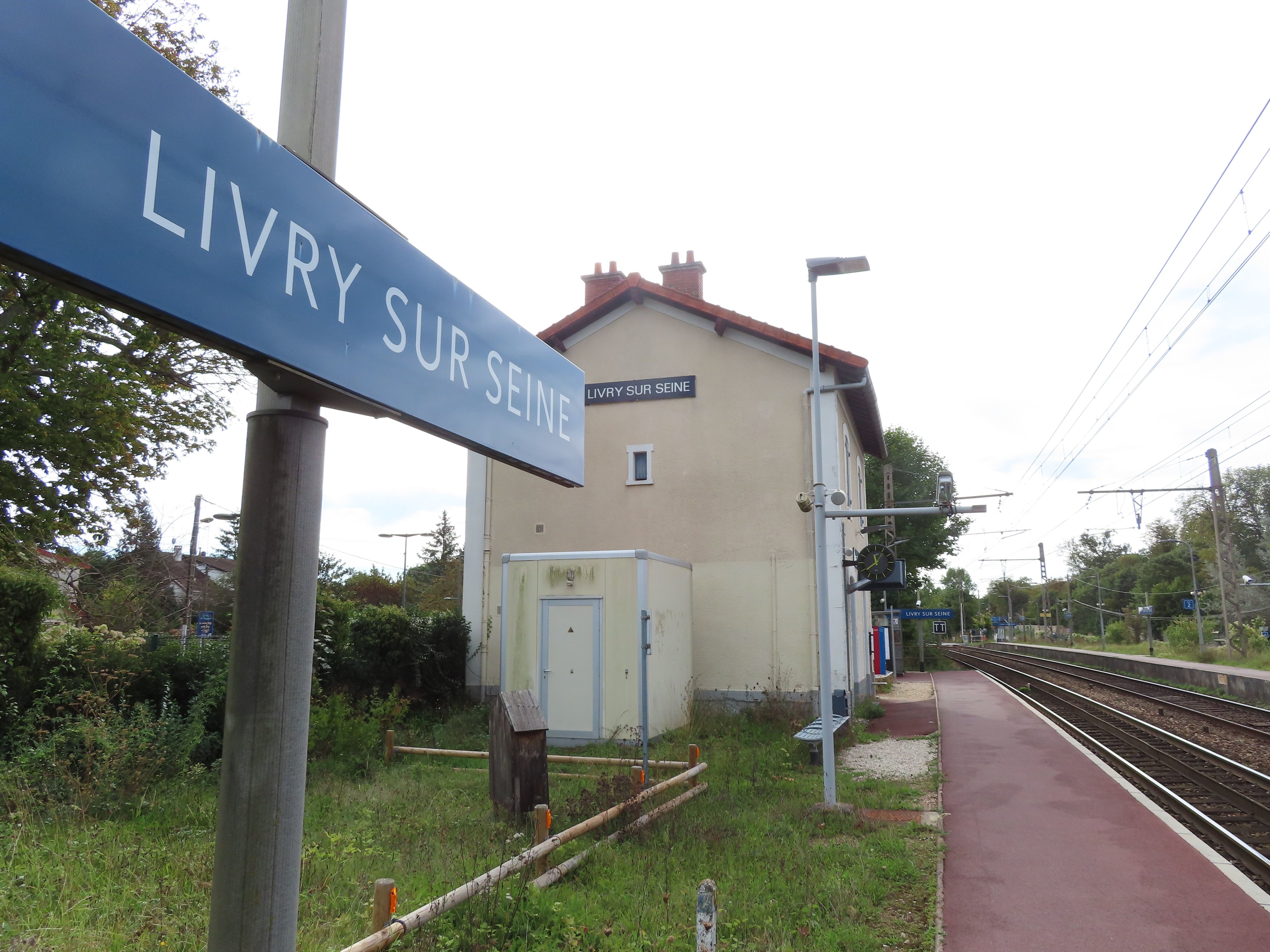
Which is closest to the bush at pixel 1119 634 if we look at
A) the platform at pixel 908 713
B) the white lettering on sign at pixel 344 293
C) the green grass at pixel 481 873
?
the platform at pixel 908 713

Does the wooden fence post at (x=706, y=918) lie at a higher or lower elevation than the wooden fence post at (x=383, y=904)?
higher

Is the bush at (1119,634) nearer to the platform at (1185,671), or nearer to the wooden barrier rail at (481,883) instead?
the platform at (1185,671)

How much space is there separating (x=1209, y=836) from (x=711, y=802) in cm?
539

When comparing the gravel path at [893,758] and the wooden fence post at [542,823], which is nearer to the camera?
the wooden fence post at [542,823]

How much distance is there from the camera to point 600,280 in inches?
762

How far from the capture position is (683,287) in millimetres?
18562

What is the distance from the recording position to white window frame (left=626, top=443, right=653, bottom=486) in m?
17.1

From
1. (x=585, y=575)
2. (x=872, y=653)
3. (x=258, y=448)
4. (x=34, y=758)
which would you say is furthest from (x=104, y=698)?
(x=872, y=653)

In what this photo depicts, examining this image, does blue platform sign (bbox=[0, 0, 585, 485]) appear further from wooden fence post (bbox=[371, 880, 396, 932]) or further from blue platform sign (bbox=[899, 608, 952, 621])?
blue platform sign (bbox=[899, 608, 952, 621])

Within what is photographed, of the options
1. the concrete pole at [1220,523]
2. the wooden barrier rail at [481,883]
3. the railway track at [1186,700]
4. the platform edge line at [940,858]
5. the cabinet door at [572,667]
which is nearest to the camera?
the wooden barrier rail at [481,883]

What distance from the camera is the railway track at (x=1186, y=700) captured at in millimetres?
17938

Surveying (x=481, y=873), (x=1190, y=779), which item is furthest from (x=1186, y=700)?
(x=481, y=873)

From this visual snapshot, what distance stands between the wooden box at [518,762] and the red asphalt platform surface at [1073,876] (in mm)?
3782

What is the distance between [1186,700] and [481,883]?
81.8 feet
